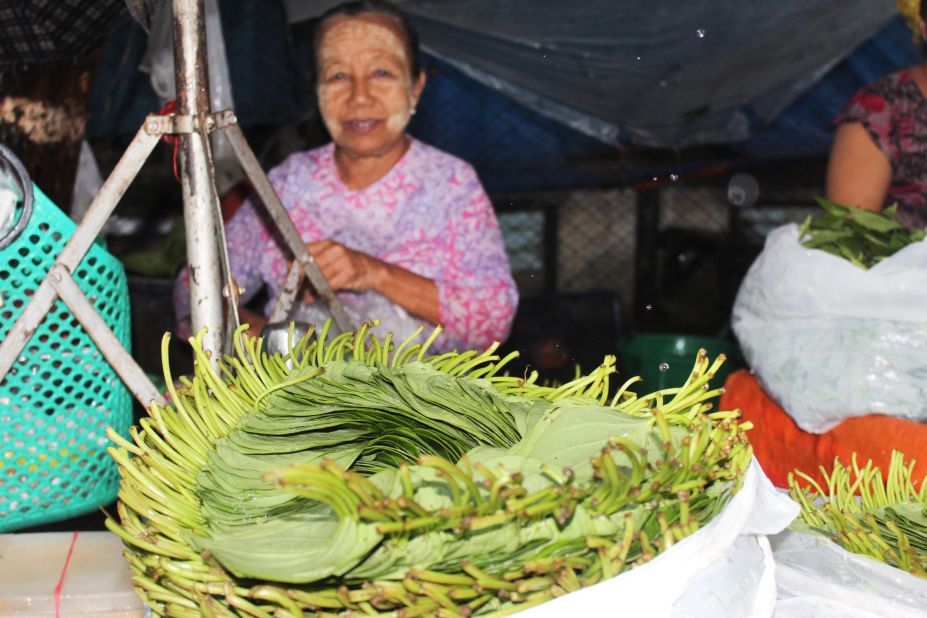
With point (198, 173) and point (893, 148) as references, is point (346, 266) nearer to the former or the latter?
point (198, 173)

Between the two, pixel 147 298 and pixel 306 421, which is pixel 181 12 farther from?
pixel 147 298

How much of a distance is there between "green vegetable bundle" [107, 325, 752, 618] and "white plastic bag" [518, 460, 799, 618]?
17 mm

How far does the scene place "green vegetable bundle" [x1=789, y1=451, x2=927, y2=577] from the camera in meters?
1.18

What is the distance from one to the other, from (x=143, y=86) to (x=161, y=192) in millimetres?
1404

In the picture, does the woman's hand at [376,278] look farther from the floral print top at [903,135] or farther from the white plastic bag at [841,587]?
the floral print top at [903,135]

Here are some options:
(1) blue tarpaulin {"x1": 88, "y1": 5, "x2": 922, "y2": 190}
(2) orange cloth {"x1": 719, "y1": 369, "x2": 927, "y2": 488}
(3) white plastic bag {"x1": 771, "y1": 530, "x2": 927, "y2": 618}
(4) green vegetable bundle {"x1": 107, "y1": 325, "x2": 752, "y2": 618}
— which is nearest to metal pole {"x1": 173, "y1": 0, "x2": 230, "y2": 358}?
(4) green vegetable bundle {"x1": 107, "y1": 325, "x2": 752, "y2": 618}

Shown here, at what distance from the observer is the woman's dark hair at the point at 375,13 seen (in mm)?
2344

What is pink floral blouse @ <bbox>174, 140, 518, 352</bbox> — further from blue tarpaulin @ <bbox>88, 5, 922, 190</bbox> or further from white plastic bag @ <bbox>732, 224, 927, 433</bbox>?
blue tarpaulin @ <bbox>88, 5, 922, 190</bbox>

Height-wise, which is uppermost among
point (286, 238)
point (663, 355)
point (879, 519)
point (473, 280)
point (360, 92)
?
point (360, 92)

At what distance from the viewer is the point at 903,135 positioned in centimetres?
229

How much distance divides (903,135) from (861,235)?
541mm

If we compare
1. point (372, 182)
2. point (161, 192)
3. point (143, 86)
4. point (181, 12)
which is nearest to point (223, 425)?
point (181, 12)

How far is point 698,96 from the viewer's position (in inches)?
150

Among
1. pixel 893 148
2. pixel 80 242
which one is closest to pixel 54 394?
pixel 80 242
